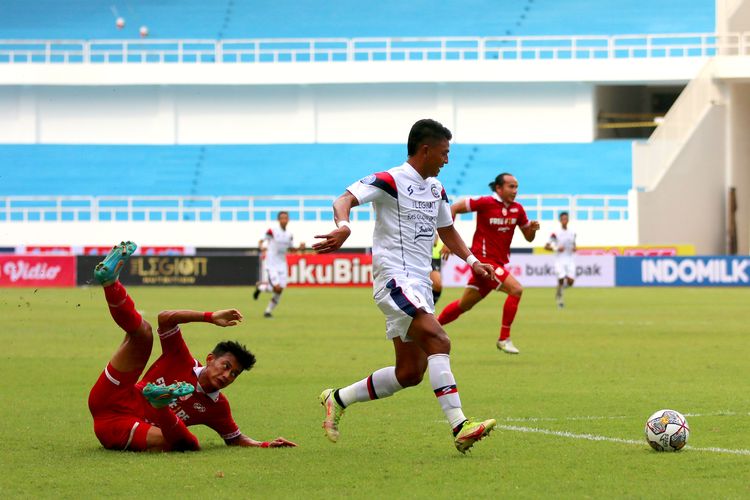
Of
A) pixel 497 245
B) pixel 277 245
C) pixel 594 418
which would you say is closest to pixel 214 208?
pixel 277 245

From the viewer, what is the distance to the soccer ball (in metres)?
8.54

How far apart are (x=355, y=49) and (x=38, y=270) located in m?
19.9

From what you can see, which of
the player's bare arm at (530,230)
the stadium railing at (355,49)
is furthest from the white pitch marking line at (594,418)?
the stadium railing at (355,49)

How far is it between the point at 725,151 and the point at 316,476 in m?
48.2

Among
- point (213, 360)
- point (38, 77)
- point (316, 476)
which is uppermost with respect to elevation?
point (38, 77)

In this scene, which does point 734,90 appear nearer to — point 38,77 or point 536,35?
point 536,35

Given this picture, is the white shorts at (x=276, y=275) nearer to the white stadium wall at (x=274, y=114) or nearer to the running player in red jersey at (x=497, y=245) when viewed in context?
the running player in red jersey at (x=497, y=245)

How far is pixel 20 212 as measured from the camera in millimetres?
53875

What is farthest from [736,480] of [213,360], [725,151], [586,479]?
[725,151]

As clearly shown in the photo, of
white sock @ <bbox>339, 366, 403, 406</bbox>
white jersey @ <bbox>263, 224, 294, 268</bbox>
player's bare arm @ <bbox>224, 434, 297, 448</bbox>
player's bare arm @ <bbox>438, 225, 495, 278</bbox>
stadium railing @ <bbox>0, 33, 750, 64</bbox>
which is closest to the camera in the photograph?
player's bare arm @ <bbox>224, 434, 297, 448</bbox>

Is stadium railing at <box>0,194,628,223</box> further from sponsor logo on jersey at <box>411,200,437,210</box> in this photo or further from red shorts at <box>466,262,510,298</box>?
Result: sponsor logo on jersey at <box>411,200,437,210</box>

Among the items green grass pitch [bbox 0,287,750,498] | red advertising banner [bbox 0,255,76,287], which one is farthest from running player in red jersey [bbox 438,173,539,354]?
red advertising banner [bbox 0,255,76,287]

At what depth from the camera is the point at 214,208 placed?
5053 centimetres

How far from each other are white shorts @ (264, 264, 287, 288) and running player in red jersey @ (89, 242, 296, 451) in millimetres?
19672
